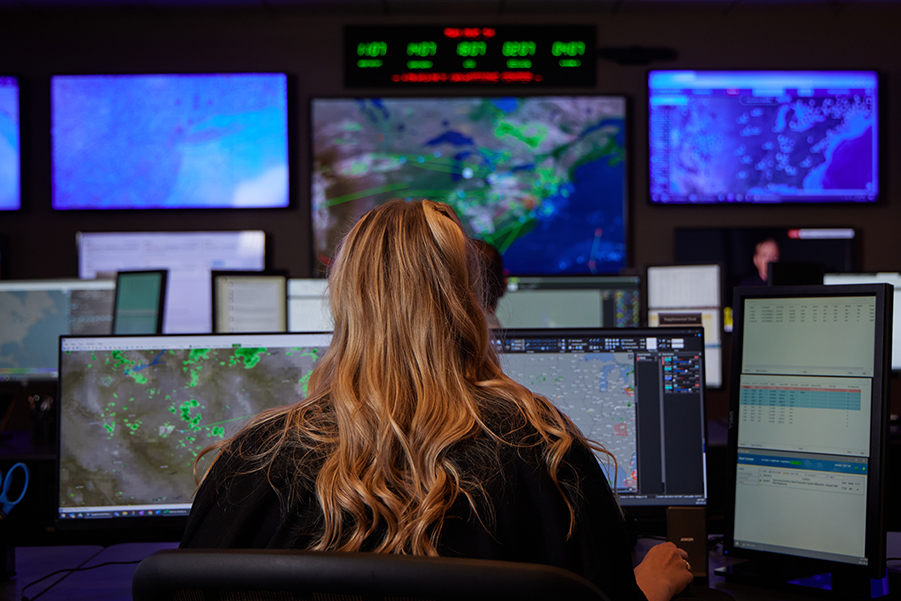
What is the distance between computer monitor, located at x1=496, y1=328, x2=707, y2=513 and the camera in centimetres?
124

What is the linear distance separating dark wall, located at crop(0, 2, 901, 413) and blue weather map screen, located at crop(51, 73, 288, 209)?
85 mm

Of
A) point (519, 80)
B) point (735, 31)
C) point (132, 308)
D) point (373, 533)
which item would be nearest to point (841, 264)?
point (735, 31)

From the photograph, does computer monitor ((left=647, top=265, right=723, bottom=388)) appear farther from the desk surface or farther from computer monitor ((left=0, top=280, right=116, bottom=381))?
computer monitor ((left=0, top=280, right=116, bottom=381))

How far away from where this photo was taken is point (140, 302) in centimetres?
204

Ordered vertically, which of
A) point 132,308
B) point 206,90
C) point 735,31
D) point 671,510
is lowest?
point 671,510

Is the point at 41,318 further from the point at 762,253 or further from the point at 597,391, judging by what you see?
the point at 762,253

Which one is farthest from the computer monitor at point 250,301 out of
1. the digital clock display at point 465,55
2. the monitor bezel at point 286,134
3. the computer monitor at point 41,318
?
the digital clock display at point 465,55

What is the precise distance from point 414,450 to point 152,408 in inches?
29.2

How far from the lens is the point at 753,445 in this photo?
48.4 inches

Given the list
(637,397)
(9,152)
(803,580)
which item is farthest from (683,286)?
(9,152)

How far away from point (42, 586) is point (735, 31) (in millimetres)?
3755

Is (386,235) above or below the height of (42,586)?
above

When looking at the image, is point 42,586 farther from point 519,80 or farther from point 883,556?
point 519,80

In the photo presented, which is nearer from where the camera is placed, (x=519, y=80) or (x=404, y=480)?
(x=404, y=480)
